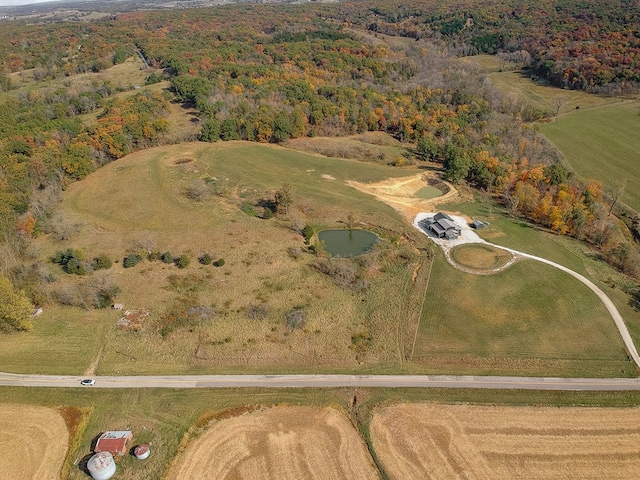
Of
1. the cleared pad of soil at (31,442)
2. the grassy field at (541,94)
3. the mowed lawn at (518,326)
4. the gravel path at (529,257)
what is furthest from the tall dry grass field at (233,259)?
the grassy field at (541,94)

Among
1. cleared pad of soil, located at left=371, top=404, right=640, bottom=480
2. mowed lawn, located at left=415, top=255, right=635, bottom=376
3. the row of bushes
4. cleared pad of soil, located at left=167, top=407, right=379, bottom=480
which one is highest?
the row of bushes

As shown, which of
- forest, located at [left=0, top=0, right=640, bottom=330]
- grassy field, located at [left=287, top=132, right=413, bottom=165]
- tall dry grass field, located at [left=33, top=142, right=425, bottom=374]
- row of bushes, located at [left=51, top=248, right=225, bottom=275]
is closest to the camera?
tall dry grass field, located at [left=33, top=142, right=425, bottom=374]

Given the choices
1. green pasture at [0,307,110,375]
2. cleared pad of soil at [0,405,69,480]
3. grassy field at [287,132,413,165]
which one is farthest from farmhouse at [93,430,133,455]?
grassy field at [287,132,413,165]

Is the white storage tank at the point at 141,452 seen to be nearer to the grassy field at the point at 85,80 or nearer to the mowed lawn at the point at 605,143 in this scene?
the mowed lawn at the point at 605,143

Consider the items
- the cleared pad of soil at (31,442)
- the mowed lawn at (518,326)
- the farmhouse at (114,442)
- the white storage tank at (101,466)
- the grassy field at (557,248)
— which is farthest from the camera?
the grassy field at (557,248)

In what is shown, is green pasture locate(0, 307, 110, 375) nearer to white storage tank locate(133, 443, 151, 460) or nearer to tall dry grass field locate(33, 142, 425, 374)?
tall dry grass field locate(33, 142, 425, 374)

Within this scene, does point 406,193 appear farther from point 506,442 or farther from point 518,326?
point 506,442
